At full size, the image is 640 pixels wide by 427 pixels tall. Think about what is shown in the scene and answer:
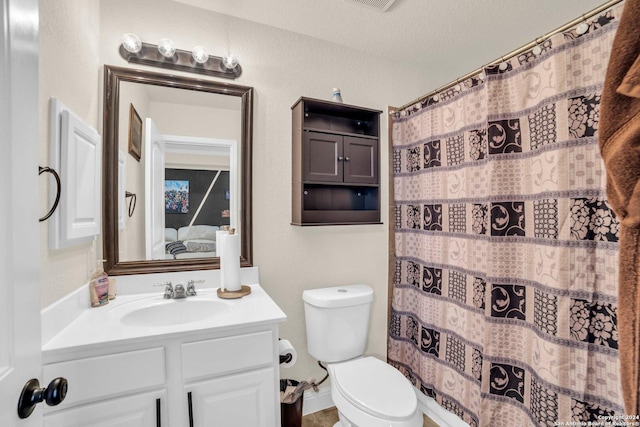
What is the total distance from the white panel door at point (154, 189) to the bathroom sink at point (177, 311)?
293mm

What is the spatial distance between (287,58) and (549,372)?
203 centimetres

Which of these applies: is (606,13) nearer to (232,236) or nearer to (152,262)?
(232,236)

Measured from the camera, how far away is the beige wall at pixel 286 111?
1562 millimetres

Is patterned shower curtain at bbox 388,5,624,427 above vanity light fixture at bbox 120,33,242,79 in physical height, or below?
below

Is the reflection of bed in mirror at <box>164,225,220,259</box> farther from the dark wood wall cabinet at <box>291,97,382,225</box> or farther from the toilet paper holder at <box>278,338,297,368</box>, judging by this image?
the toilet paper holder at <box>278,338,297,368</box>

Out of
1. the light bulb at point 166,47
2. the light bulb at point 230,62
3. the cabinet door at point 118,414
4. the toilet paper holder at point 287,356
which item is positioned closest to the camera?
the cabinet door at point 118,414

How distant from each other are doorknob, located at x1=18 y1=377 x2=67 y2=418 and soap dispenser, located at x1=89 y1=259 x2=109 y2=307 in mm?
760

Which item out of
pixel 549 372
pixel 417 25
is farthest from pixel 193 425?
pixel 417 25

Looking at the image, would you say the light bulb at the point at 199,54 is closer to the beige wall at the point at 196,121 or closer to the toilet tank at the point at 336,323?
the beige wall at the point at 196,121

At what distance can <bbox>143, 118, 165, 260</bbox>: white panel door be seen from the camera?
1537 mm

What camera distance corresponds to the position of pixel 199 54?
1.55 m

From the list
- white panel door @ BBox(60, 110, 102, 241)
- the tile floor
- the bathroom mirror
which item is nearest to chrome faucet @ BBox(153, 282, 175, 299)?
the bathroom mirror

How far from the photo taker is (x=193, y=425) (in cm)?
110

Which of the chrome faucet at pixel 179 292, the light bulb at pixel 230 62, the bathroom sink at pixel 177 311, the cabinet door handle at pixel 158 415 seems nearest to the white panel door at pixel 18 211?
the cabinet door handle at pixel 158 415
